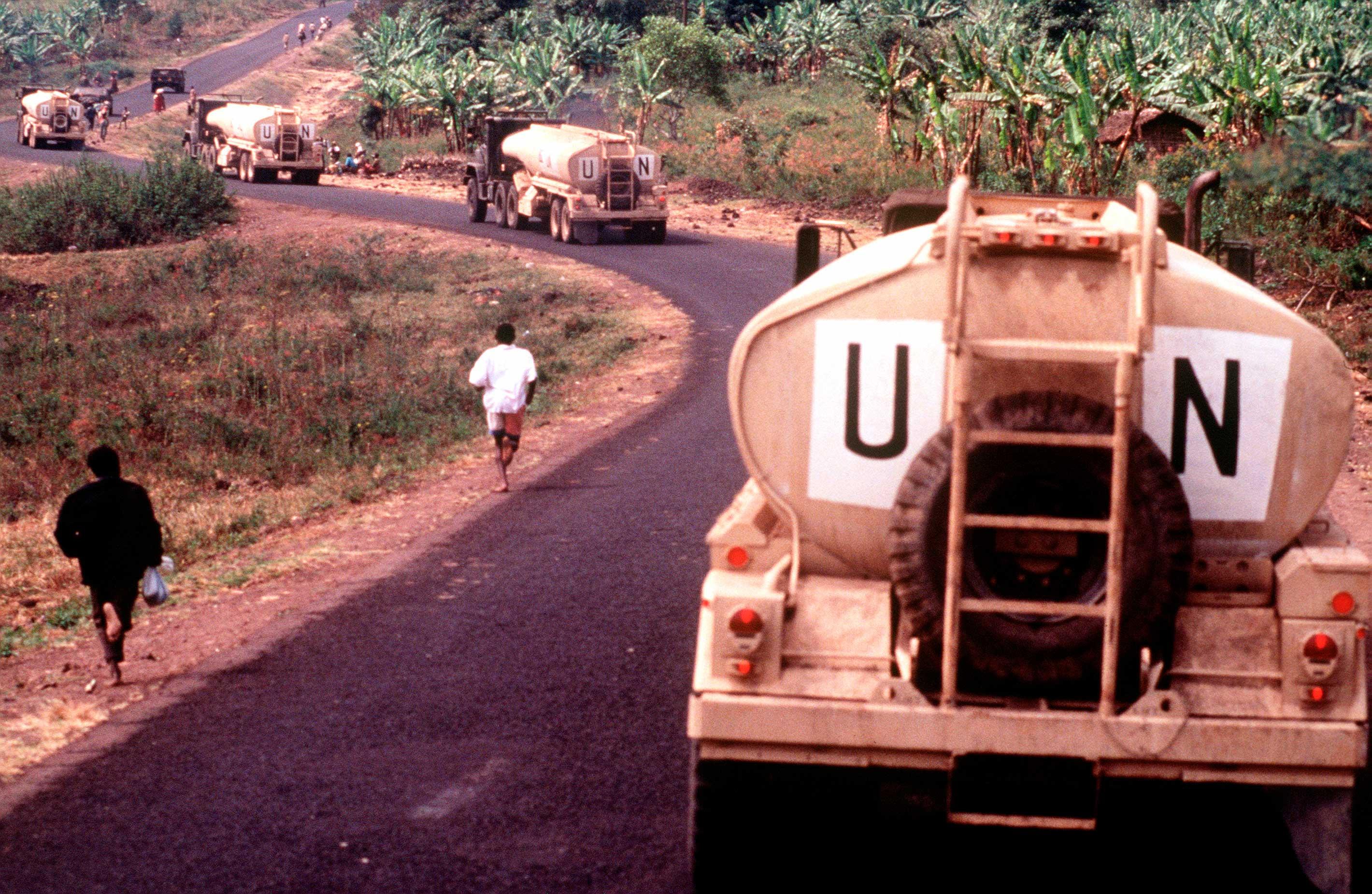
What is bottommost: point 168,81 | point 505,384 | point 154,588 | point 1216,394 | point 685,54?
point 154,588

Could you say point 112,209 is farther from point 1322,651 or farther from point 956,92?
point 1322,651

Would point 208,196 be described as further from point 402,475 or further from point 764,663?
point 764,663

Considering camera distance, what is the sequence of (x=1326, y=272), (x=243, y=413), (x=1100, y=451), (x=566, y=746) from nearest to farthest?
(x=1100, y=451), (x=566, y=746), (x=243, y=413), (x=1326, y=272)

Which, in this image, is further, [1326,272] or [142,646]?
[1326,272]

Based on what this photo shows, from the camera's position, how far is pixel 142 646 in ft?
30.8

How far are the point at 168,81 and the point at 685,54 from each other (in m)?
33.2

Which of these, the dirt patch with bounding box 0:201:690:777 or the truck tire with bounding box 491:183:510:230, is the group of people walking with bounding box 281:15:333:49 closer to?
the truck tire with bounding box 491:183:510:230

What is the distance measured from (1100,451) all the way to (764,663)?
4.30ft

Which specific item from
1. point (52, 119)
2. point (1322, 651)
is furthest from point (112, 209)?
point (1322, 651)

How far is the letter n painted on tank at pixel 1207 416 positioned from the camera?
4.94m

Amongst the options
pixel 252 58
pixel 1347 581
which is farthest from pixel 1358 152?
pixel 252 58

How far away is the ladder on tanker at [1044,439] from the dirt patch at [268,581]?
4.87 metres

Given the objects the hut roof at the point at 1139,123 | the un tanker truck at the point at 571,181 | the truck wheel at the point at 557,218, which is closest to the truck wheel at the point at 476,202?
the un tanker truck at the point at 571,181

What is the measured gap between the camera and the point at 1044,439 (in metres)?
4.62
